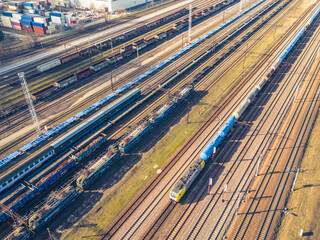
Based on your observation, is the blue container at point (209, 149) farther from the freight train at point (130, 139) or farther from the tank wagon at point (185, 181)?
the freight train at point (130, 139)

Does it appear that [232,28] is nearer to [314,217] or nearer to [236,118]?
[236,118]

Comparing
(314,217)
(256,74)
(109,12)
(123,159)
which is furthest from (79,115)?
(109,12)

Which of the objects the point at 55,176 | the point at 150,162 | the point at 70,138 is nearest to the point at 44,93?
the point at 70,138

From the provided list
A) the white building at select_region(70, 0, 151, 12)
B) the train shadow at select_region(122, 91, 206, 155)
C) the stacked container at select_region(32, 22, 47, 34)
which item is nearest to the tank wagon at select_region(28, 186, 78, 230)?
the train shadow at select_region(122, 91, 206, 155)

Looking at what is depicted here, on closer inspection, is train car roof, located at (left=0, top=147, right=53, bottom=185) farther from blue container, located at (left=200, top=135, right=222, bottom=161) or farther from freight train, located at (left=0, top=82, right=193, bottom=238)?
blue container, located at (left=200, top=135, right=222, bottom=161)

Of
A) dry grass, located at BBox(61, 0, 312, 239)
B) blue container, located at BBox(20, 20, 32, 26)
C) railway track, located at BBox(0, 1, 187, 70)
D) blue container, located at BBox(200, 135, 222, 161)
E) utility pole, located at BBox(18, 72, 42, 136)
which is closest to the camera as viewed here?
dry grass, located at BBox(61, 0, 312, 239)
